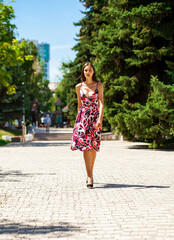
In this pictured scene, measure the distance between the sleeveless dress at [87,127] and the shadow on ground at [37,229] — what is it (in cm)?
237

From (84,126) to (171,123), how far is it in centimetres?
964

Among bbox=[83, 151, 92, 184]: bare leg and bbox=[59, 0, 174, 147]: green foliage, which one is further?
bbox=[59, 0, 174, 147]: green foliage

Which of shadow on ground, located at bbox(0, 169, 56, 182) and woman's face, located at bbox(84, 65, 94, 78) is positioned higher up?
woman's face, located at bbox(84, 65, 94, 78)

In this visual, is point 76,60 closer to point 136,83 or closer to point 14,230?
point 136,83

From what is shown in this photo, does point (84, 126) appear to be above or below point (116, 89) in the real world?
below

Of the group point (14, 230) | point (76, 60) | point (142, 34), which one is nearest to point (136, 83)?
point (142, 34)

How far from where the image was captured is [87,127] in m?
6.56

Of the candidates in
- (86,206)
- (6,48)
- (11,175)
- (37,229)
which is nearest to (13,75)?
(6,48)

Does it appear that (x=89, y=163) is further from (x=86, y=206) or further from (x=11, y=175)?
(x=11, y=175)

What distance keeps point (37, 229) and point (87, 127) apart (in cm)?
279

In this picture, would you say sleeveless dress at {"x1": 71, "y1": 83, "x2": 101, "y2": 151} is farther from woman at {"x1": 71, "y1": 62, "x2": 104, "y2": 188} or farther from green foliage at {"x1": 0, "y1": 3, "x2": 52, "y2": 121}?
green foliage at {"x1": 0, "y1": 3, "x2": 52, "y2": 121}

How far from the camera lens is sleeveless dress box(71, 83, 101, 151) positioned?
6495 mm

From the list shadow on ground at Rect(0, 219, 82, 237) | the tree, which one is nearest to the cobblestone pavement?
shadow on ground at Rect(0, 219, 82, 237)

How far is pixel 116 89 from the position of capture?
16938 mm
